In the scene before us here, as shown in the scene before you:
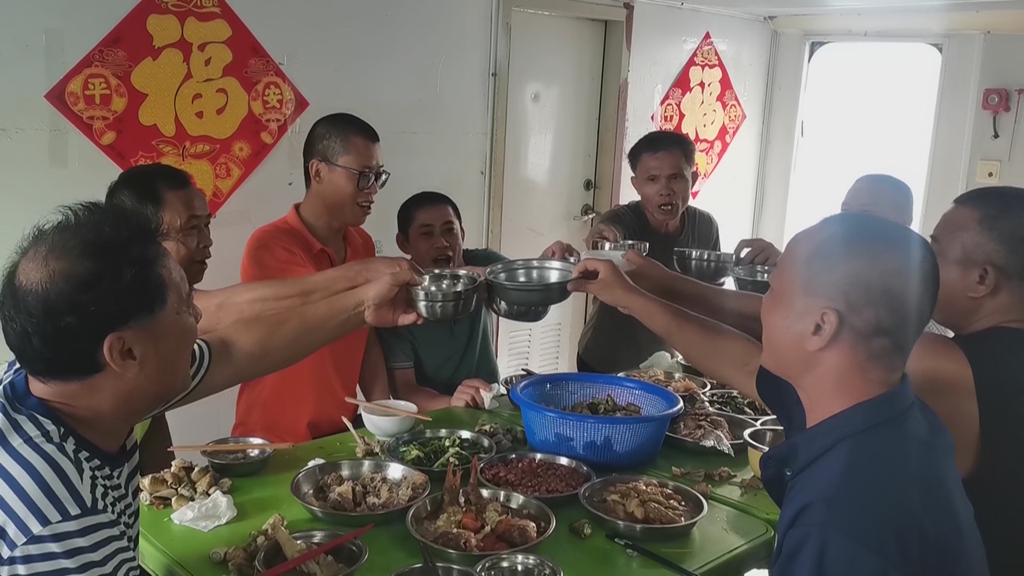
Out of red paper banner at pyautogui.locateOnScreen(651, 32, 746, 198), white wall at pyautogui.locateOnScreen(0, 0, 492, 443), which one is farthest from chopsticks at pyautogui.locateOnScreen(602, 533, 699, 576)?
red paper banner at pyautogui.locateOnScreen(651, 32, 746, 198)

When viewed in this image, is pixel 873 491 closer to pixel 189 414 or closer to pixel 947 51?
pixel 189 414

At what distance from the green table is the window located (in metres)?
4.25

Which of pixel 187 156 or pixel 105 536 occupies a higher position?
pixel 187 156

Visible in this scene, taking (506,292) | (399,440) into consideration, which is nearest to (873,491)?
(506,292)

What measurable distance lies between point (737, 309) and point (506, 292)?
97 centimetres

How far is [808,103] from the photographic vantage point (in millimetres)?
6262

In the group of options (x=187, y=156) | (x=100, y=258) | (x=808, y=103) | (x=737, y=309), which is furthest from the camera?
Result: (x=808, y=103)

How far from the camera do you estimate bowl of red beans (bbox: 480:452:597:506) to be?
2.10 metres

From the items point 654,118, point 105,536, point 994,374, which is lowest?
point 105,536

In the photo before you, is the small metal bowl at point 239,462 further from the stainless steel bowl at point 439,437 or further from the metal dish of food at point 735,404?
the metal dish of food at point 735,404

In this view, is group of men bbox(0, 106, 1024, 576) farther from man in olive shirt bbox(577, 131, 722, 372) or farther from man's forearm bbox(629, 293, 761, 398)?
man in olive shirt bbox(577, 131, 722, 372)

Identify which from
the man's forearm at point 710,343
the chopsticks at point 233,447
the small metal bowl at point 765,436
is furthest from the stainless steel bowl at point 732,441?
the chopsticks at point 233,447

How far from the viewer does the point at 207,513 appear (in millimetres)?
1916

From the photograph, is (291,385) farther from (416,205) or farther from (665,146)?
(665,146)
